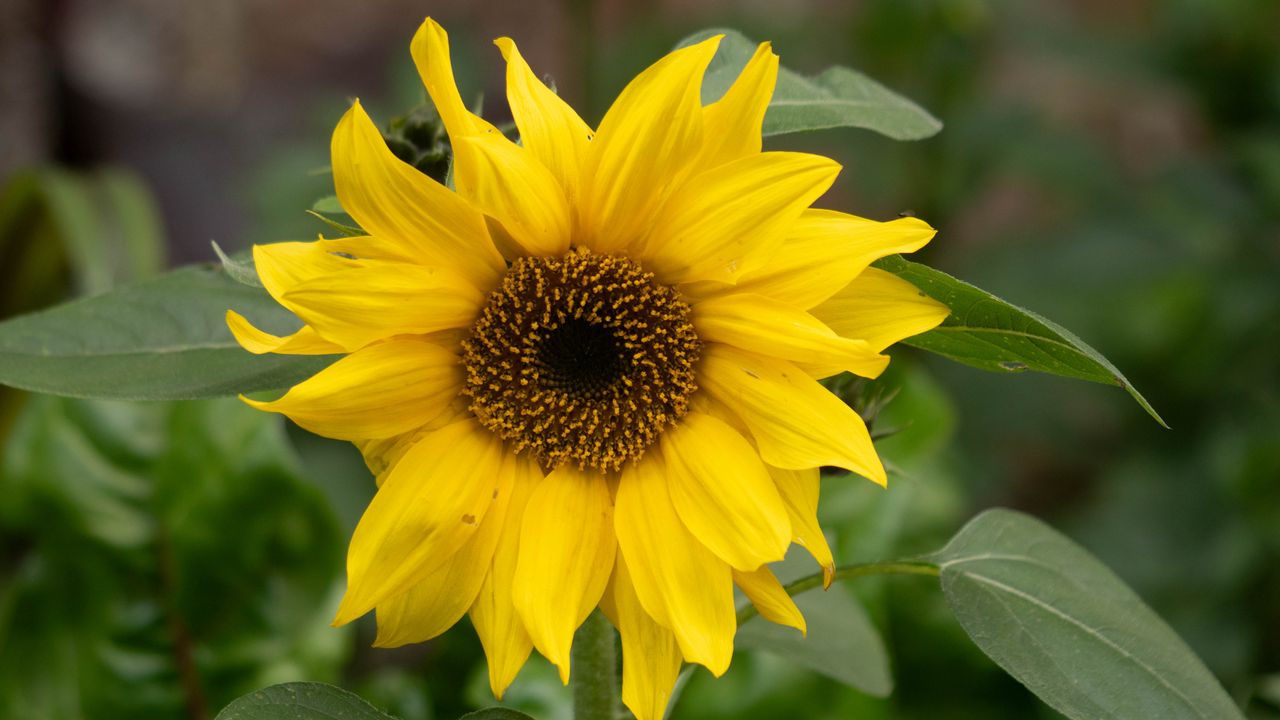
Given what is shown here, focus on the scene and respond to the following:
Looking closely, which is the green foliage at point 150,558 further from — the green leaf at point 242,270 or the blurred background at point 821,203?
the green leaf at point 242,270

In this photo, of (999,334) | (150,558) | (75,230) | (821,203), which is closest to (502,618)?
(999,334)

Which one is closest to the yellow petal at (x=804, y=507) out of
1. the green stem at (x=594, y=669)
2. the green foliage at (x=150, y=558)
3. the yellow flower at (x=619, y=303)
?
the yellow flower at (x=619, y=303)

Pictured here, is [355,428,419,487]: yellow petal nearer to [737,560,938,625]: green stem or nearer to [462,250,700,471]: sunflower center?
[462,250,700,471]: sunflower center

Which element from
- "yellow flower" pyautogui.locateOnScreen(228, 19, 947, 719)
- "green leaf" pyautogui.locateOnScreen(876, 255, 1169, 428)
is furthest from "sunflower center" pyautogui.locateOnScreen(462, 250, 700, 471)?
"green leaf" pyautogui.locateOnScreen(876, 255, 1169, 428)

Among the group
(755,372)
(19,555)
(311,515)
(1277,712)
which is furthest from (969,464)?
(755,372)

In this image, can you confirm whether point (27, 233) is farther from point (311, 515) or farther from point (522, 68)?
point (522, 68)
